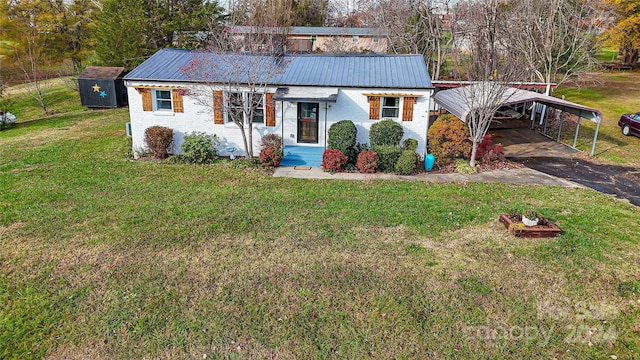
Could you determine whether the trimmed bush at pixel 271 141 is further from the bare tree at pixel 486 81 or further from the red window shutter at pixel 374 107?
the bare tree at pixel 486 81

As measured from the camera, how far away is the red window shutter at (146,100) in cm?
1525

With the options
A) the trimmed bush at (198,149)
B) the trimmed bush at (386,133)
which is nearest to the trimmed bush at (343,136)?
the trimmed bush at (386,133)

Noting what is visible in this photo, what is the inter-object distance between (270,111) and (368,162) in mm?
4223

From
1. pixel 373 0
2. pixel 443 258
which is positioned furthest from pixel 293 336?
pixel 373 0

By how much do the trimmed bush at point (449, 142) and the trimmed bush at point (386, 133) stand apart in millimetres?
1349

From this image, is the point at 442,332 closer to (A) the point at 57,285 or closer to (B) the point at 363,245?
(B) the point at 363,245

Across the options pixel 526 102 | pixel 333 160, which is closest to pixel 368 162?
pixel 333 160

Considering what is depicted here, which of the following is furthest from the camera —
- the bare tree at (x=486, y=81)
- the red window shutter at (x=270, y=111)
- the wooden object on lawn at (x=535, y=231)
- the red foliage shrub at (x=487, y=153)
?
the red foliage shrub at (x=487, y=153)

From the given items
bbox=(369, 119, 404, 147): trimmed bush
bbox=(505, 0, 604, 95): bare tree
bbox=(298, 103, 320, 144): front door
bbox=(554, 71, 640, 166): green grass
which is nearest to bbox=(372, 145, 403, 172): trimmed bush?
bbox=(369, 119, 404, 147): trimmed bush

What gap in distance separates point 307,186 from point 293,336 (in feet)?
22.3

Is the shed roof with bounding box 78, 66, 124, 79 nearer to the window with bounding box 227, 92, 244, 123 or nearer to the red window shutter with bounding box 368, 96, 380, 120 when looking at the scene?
the window with bounding box 227, 92, 244, 123

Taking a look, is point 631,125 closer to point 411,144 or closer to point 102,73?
point 411,144

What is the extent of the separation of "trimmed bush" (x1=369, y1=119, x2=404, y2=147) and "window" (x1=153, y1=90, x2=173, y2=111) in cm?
775

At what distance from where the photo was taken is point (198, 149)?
1481 centimetres
